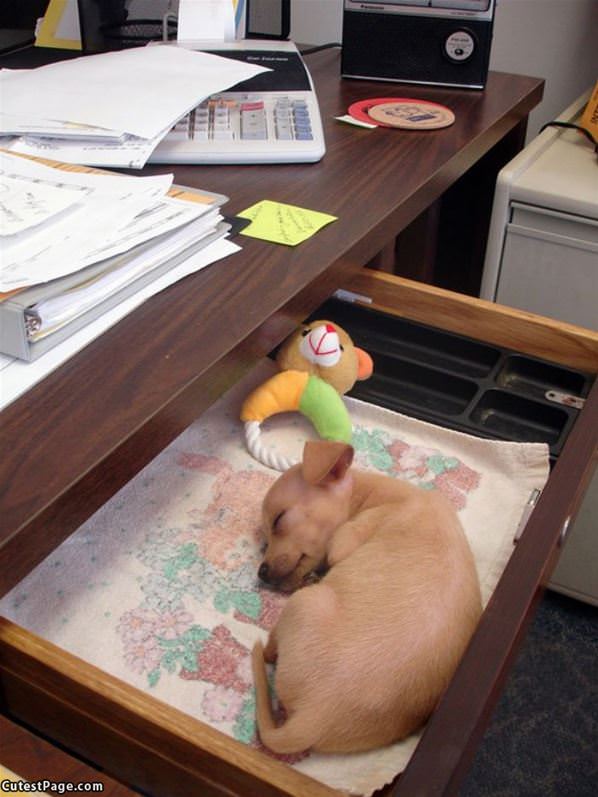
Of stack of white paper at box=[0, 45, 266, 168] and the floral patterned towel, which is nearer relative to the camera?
the floral patterned towel

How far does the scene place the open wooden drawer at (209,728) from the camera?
450mm

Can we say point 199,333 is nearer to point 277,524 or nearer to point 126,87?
point 277,524

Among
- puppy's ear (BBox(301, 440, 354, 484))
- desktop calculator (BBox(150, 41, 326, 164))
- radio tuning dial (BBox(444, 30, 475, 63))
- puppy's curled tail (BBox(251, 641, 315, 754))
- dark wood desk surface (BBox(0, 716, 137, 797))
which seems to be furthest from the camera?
radio tuning dial (BBox(444, 30, 475, 63))

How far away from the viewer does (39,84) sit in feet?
3.14

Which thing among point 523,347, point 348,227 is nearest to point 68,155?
point 348,227

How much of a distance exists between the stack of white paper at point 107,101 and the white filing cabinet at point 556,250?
0.39 m

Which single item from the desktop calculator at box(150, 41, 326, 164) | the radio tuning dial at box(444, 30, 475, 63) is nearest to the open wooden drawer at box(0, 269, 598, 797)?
the desktop calculator at box(150, 41, 326, 164)

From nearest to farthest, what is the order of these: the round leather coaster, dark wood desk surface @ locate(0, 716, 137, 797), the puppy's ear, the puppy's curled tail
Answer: dark wood desk surface @ locate(0, 716, 137, 797)
the puppy's curled tail
the puppy's ear
the round leather coaster

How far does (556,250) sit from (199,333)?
662 mm

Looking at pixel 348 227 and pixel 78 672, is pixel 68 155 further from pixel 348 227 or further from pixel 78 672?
pixel 78 672

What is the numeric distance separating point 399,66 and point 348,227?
50 cm

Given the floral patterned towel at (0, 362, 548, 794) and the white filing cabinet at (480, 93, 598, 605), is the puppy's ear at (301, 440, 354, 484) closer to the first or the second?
the floral patterned towel at (0, 362, 548, 794)

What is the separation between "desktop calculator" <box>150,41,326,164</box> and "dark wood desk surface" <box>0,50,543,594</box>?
0.05 feet

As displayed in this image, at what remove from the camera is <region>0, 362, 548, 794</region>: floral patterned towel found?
610mm
